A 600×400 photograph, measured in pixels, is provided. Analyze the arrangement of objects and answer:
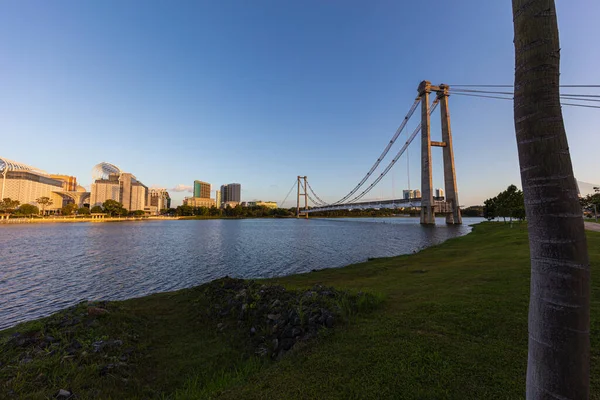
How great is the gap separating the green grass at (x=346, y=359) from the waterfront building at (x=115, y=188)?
154 meters

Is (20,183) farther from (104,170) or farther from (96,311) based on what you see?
(96,311)

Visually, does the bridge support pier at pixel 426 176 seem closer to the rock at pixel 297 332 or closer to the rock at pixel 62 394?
the rock at pixel 297 332

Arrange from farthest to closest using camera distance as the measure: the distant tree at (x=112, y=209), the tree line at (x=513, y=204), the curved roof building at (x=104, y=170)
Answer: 1. the curved roof building at (x=104, y=170)
2. the distant tree at (x=112, y=209)
3. the tree line at (x=513, y=204)

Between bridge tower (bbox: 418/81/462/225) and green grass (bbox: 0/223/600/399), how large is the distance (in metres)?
48.1

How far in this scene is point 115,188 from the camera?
143125 millimetres

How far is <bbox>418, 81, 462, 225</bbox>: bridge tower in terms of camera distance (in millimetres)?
51000

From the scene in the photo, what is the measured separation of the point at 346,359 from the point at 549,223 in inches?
114

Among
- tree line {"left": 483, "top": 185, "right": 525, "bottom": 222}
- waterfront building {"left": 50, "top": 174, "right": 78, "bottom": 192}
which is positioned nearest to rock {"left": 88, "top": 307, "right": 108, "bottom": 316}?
tree line {"left": 483, "top": 185, "right": 525, "bottom": 222}

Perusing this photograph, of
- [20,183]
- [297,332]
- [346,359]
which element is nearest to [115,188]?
[20,183]

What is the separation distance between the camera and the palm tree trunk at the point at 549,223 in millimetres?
1508

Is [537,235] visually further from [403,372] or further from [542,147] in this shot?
[403,372]

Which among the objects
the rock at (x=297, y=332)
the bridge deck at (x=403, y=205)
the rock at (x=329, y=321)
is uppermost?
the bridge deck at (x=403, y=205)

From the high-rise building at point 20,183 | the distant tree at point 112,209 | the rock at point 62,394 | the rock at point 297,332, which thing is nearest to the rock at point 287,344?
the rock at point 297,332

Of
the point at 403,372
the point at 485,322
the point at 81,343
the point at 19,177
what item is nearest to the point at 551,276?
the point at 403,372
